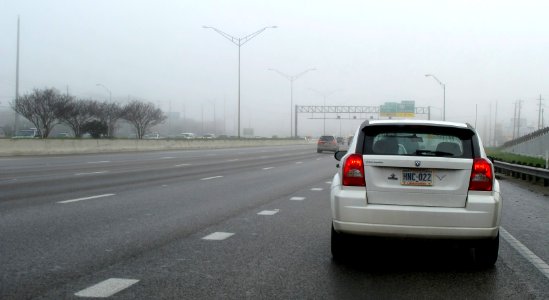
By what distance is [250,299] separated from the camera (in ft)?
16.7

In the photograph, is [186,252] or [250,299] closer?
[250,299]

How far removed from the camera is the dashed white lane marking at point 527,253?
6414mm

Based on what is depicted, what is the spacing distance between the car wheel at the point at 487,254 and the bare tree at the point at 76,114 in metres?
52.3

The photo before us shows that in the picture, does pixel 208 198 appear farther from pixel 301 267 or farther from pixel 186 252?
pixel 301 267

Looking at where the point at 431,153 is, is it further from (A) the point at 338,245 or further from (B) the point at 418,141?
(A) the point at 338,245

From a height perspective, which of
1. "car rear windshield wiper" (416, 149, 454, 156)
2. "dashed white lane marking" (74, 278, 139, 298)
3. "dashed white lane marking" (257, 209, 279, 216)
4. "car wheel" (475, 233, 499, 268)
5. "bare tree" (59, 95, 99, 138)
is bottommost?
"dashed white lane marking" (257, 209, 279, 216)

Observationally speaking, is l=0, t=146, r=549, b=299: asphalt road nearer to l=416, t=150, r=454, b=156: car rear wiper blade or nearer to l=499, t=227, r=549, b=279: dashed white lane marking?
l=499, t=227, r=549, b=279: dashed white lane marking

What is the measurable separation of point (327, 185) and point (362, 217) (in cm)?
1058

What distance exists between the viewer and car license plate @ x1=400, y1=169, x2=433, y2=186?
6.14m

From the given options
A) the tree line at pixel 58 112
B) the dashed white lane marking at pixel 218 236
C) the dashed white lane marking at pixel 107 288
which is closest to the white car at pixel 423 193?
the dashed white lane marking at pixel 218 236

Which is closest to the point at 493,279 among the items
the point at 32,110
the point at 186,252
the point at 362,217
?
the point at 362,217

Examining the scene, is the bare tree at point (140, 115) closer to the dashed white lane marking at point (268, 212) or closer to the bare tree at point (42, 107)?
the bare tree at point (42, 107)

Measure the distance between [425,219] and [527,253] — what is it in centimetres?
207

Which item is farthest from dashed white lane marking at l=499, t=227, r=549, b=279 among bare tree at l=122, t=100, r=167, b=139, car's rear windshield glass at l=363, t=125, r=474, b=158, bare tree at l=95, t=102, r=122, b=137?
bare tree at l=122, t=100, r=167, b=139
